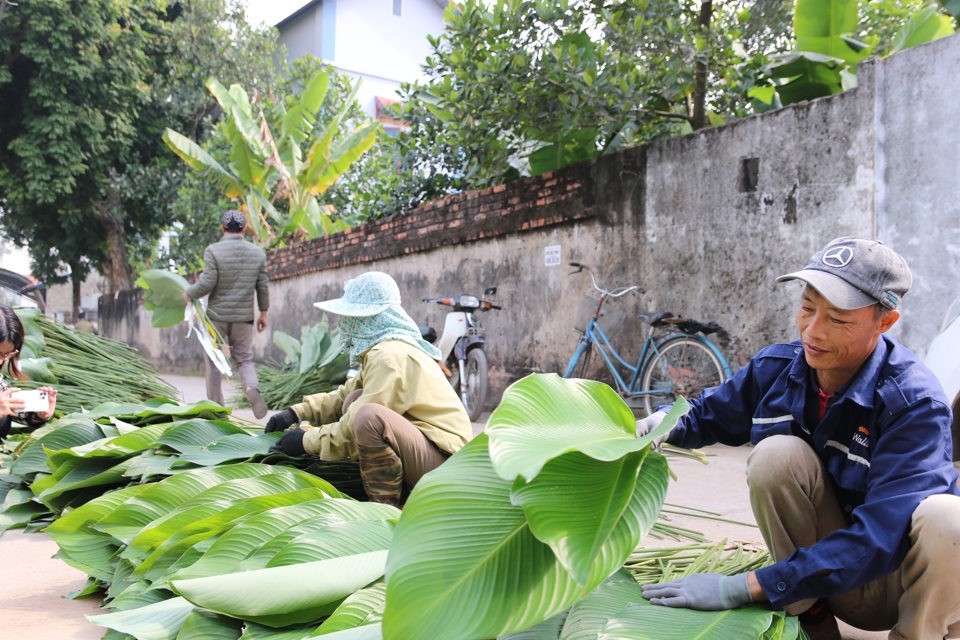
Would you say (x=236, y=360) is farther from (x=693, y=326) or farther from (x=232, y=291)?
(x=693, y=326)

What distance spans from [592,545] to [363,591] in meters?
0.51

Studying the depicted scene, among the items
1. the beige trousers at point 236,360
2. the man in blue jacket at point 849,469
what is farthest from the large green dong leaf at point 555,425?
the beige trousers at point 236,360

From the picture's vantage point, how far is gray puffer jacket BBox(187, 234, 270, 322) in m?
6.08

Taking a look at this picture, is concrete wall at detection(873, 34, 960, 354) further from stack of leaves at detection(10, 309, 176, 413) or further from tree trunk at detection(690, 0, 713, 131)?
stack of leaves at detection(10, 309, 176, 413)

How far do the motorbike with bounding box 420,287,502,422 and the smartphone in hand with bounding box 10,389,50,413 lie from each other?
2.94m

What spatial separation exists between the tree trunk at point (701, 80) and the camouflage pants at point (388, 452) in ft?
11.5

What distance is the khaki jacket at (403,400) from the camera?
2697 millimetres

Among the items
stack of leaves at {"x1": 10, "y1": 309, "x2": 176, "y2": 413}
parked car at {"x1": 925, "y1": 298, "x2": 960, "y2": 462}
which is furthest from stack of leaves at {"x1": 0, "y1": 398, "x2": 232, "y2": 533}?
parked car at {"x1": 925, "y1": 298, "x2": 960, "y2": 462}

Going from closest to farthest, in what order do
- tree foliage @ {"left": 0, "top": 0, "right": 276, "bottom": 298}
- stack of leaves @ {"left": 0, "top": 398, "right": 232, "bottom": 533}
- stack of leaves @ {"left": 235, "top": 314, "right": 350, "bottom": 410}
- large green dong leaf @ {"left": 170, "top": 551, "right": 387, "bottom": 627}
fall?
1. large green dong leaf @ {"left": 170, "top": 551, "right": 387, "bottom": 627}
2. stack of leaves @ {"left": 0, "top": 398, "right": 232, "bottom": 533}
3. stack of leaves @ {"left": 235, "top": 314, "right": 350, "bottom": 410}
4. tree foliage @ {"left": 0, "top": 0, "right": 276, "bottom": 298}

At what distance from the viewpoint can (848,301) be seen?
1530 millimetres

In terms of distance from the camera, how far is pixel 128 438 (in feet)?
9.52

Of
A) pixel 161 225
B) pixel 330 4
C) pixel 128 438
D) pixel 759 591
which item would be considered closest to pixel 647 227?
pixel 128 438

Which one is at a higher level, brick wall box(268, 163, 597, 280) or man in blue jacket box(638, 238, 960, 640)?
brick wall box(268, 163, 597, 280)

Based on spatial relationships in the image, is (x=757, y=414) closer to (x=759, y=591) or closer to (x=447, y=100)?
(x=759, y=591)
